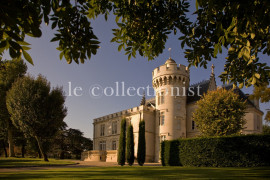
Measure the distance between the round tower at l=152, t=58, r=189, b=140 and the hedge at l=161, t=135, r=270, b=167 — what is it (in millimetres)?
10256

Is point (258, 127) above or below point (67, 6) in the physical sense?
below

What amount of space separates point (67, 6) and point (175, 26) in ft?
12.9

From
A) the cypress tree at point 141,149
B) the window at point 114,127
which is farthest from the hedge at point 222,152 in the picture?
the window at point 114,127

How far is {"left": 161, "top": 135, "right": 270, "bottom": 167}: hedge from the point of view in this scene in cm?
1727

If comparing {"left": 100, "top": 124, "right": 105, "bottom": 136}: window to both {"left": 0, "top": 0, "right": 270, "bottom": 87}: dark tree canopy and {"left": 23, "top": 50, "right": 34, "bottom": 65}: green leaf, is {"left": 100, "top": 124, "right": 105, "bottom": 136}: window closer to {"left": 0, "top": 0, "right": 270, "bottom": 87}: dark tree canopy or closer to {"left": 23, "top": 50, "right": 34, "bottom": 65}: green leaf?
{"left": 0, "top": 0, "right": 270, "bottom": 87}: dark tree canopy

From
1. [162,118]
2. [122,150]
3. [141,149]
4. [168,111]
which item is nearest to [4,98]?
[122,150]

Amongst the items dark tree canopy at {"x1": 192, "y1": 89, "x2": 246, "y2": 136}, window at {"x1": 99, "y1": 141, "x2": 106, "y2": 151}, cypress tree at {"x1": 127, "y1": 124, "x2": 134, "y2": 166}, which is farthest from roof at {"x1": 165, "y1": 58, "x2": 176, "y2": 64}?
window at {"x1": 99, "y1": 141, "x2": 106, "y2": 151}

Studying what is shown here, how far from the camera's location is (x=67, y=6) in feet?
16.3

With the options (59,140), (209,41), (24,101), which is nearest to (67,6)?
(209,41)

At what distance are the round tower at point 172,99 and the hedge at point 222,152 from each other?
1026 cm

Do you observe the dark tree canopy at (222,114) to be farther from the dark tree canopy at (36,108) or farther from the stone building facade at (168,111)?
the dark tree canopy at (36,108)

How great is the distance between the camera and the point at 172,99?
1344 inches

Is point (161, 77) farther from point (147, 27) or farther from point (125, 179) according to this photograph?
point (147, 27)

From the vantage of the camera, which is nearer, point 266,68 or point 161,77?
point 266,68
